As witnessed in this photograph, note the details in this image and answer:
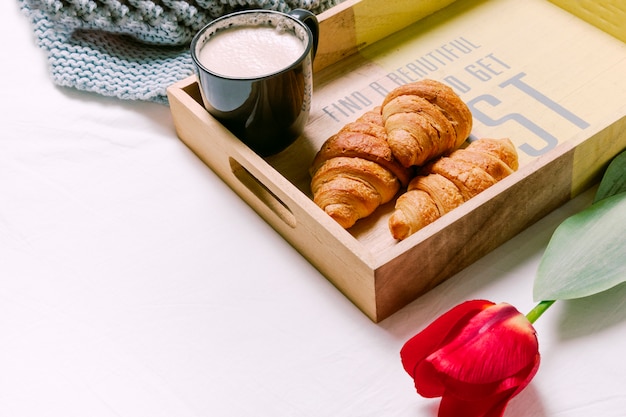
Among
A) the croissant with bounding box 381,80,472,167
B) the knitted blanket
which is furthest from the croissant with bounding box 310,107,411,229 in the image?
the knitted blanket

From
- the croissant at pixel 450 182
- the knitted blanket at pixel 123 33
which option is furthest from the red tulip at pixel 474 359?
the knitted blanket at pixel 123 33

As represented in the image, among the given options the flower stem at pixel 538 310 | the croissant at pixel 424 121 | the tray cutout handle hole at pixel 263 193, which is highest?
the croissant at pixel 424 121

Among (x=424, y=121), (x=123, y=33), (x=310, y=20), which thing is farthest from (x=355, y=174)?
(x=123, y=33)

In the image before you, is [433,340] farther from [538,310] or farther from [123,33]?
[123,33]

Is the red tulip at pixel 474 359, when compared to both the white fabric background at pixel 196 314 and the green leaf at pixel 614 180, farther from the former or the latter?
the green leaf at pixel 614 180

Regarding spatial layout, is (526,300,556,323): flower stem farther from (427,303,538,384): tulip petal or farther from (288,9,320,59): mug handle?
(288,9,320,59): mug handle
